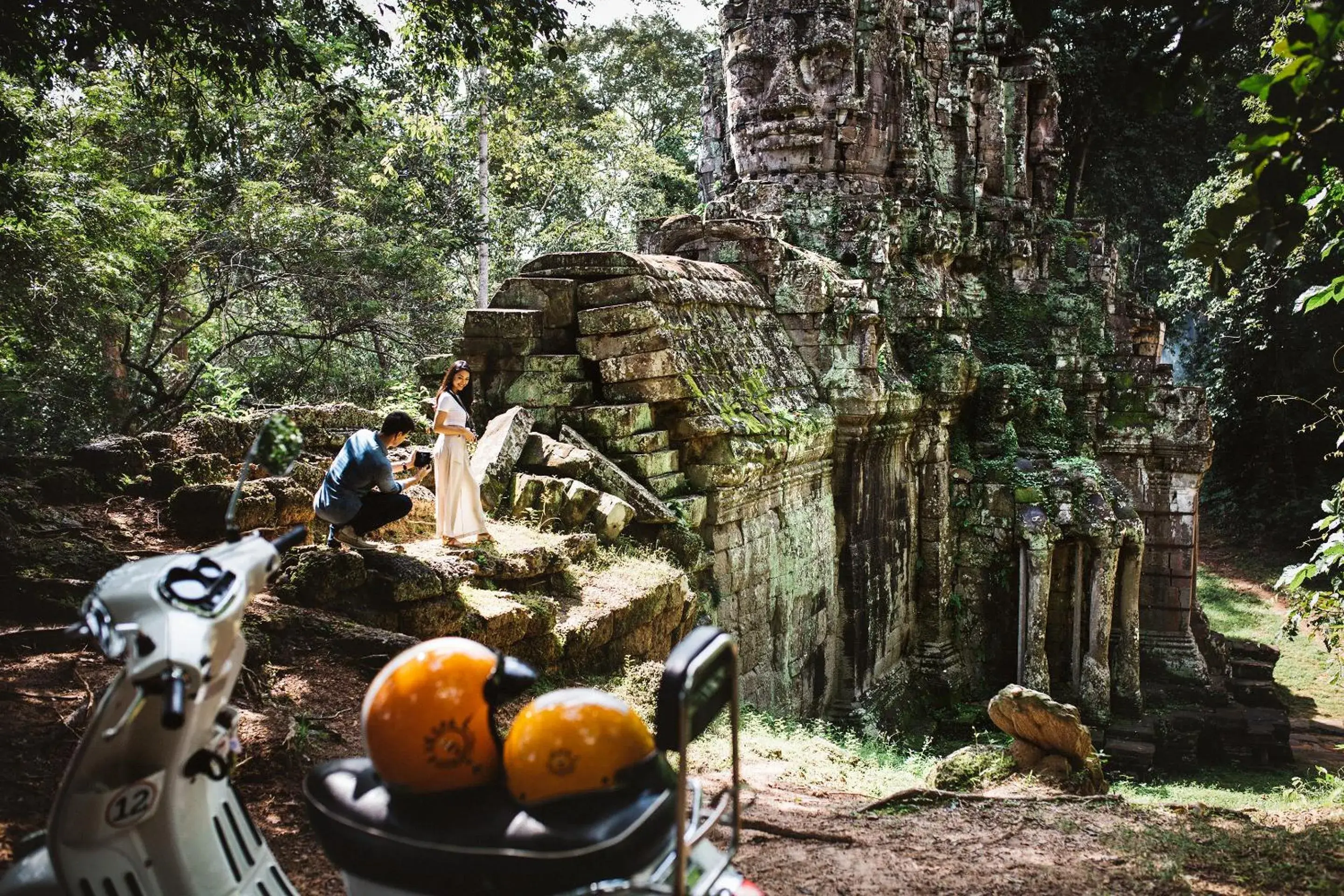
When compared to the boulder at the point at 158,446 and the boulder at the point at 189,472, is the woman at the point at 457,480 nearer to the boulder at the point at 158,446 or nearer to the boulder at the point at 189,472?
the boulder at the point at 189,472

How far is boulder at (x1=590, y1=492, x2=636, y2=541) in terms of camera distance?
8375 millimetres

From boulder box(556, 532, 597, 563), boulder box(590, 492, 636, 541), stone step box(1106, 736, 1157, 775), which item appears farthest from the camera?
stone step box(1106, 736, 1157, 775)

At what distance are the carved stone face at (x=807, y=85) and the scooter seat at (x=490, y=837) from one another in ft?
44.0

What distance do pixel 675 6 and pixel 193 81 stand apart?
21.9 meters

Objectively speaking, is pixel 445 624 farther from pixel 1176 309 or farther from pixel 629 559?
pixel 1176 309

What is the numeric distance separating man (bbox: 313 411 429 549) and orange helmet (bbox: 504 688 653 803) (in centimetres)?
408

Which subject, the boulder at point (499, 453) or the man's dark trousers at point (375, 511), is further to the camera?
the boulder at point (499, 453)

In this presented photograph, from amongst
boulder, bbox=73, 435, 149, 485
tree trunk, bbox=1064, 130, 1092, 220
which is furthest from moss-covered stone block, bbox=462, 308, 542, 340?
tree trunk, bbox=1064, 130, 1092, 220

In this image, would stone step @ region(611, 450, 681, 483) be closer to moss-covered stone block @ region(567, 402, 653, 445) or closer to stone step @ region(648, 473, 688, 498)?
stone step @ region(648, 473, 688, 498)

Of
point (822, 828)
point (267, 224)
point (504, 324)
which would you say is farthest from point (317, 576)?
point (267, 224)

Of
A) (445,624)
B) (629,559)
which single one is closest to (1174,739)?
(629,559)

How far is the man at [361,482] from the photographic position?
6.55 m

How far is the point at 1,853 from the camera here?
3.70 meters

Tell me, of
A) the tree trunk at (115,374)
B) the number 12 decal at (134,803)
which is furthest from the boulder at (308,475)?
the tree trunk at (115,374)
